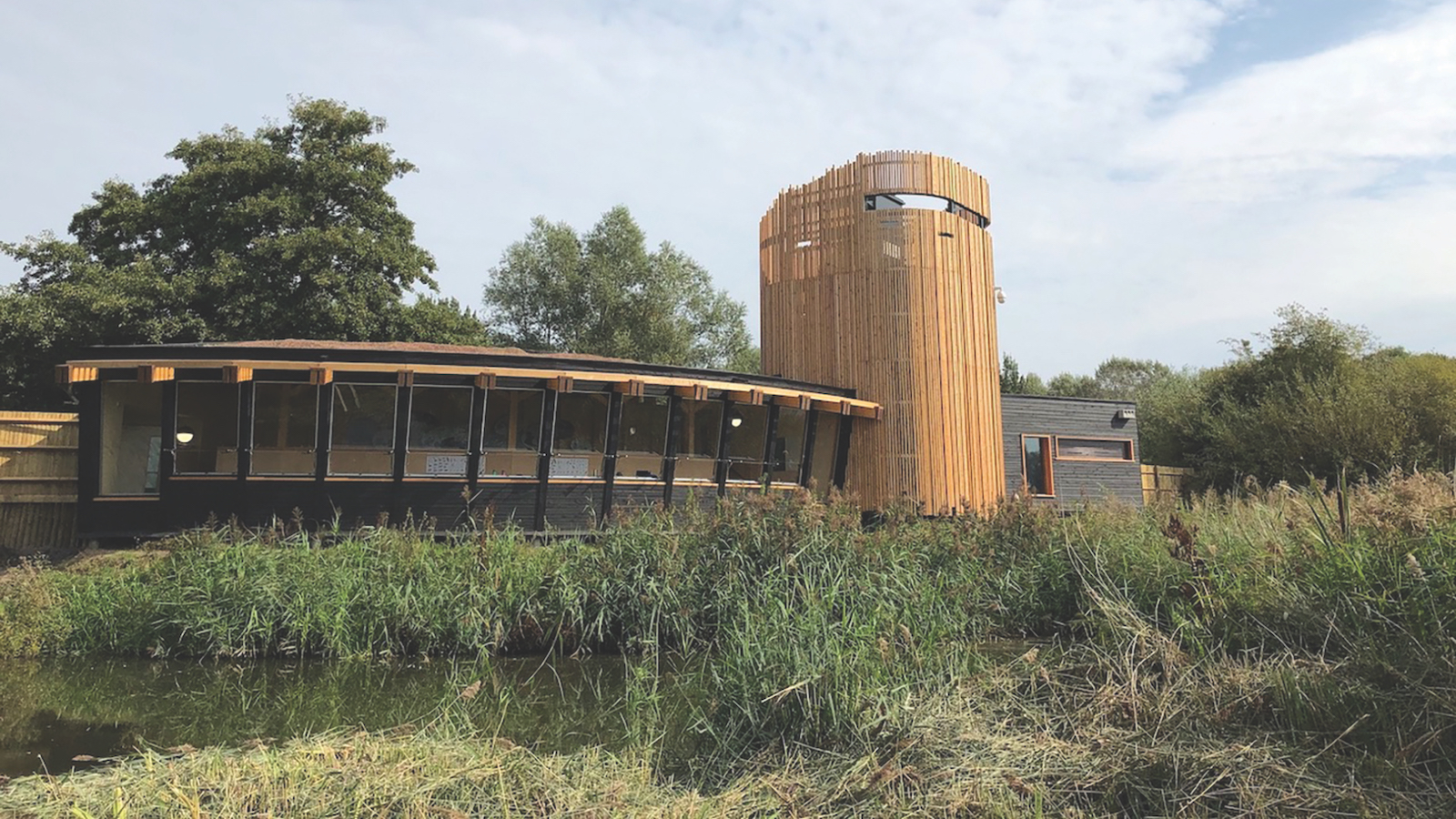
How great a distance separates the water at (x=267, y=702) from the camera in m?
5.66

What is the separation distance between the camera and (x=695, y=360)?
1252 inches

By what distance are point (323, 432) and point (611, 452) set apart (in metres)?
3.98

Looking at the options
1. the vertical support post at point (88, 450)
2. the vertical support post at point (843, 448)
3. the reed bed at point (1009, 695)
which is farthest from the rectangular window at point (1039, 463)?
the vertical support post at point (88, 450)

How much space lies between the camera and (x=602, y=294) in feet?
97.2

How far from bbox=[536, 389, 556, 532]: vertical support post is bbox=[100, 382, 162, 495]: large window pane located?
5.01 m

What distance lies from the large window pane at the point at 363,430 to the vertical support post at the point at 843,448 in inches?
314

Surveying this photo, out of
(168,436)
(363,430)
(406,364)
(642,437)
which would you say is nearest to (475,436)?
(406,364)

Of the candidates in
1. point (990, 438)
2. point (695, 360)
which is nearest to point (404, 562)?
point (990, 438)

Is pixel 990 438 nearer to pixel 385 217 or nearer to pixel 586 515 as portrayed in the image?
pixel 586 515

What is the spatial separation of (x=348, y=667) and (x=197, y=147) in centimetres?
1938

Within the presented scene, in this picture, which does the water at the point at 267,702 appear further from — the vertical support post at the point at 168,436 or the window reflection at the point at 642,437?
the window reflection at the point at 642,437

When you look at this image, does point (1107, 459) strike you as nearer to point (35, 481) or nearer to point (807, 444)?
point (807, 444)

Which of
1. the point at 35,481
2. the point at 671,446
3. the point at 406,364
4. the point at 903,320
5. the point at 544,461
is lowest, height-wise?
the point at 35,481

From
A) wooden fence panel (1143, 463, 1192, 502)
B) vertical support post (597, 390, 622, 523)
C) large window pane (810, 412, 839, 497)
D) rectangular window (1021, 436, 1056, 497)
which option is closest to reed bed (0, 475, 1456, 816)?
vertical support post (597, 390, 622, 523)
